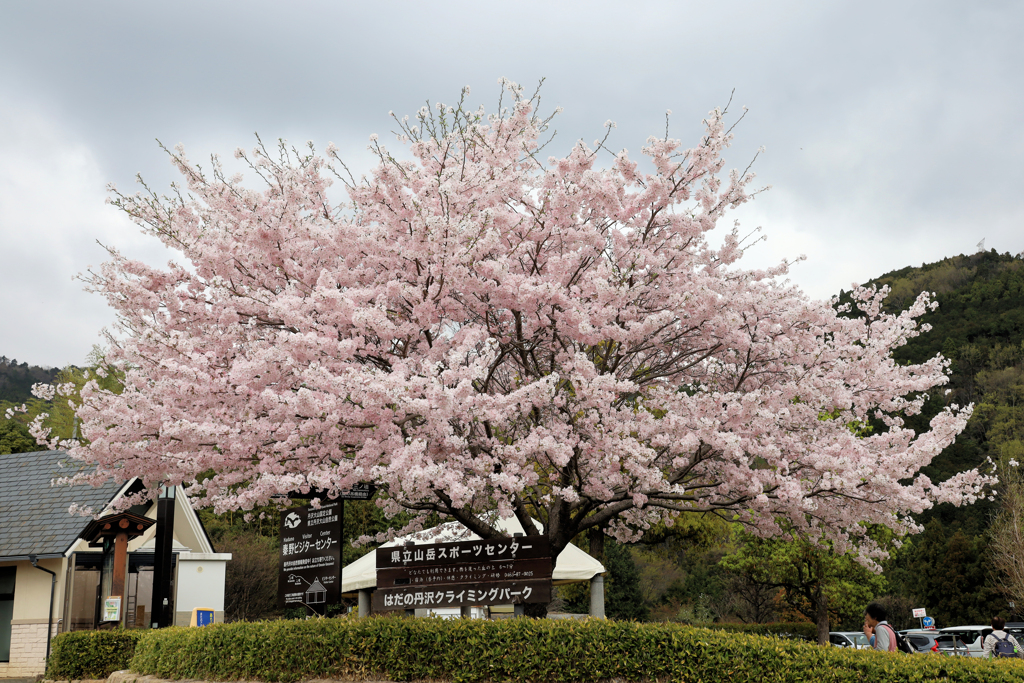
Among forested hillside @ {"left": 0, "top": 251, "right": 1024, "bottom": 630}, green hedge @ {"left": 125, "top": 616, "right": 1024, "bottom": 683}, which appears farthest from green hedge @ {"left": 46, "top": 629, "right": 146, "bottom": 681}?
forested hillside @ {"left": 0, "top": 251, "right": 1024, "bottom": 630}

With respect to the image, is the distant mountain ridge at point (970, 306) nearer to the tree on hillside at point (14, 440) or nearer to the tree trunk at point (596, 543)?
the tree trunk at point (596, 543)

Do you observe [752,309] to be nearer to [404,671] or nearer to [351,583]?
[404,671]

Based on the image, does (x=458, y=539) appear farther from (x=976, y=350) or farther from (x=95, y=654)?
(x=976, y=350)

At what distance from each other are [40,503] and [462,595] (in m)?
12.4

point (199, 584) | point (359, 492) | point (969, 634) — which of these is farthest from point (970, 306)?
point (359, 492)

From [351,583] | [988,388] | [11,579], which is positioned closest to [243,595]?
[11,579]

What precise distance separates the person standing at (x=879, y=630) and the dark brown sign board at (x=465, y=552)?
3735 mm

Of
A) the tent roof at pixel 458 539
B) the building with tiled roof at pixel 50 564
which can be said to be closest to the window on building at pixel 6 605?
the building with tiled roof at pixel 50 564

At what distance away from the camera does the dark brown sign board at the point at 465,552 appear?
31.1 feet

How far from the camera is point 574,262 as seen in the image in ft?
32.2

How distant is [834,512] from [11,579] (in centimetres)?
Result: 1655

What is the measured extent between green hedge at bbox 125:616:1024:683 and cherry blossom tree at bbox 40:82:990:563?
5.24 feet

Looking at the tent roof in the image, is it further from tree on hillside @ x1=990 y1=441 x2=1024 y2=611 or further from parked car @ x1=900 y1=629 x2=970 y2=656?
tree on hillside @ x1=990 y1=441 x2=1024 y2=611

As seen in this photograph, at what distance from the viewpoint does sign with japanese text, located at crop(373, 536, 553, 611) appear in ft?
30.9
